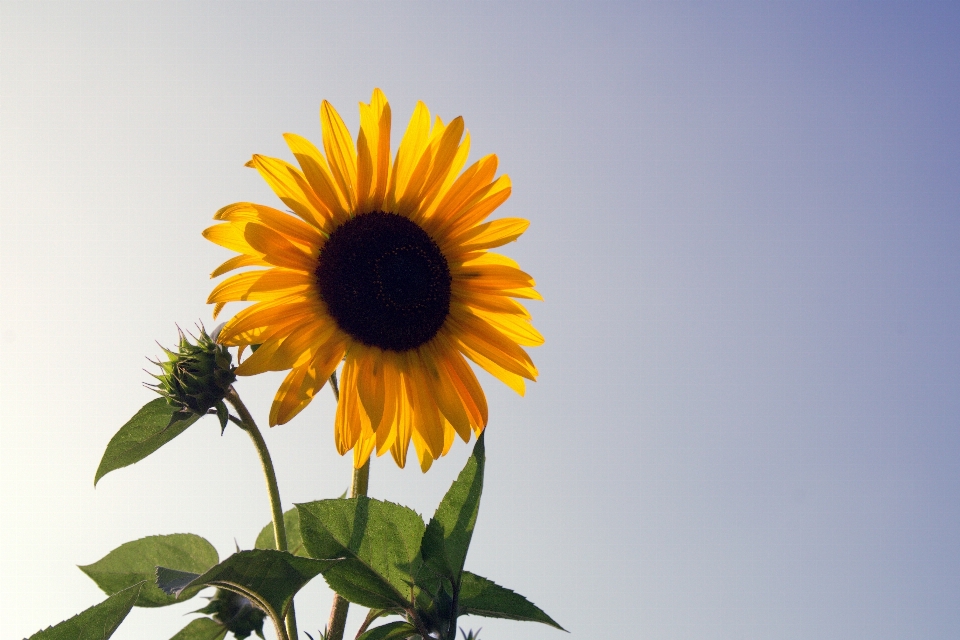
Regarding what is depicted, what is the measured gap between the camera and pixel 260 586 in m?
1.90

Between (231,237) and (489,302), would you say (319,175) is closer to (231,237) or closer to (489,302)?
(231,237)

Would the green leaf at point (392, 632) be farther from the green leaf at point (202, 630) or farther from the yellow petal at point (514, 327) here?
the yellow petal at point (514, 327)

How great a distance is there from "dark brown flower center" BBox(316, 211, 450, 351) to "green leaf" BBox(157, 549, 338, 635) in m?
0.98

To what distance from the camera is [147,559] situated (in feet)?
8.07

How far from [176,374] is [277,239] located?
48 centimetres

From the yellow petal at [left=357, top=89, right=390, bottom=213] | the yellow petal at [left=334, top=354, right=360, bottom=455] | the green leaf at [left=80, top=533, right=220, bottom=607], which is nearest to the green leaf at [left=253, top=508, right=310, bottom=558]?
the green leaf at [left=80, top=533, right=220, bottom=607]

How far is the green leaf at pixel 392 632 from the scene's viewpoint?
78.8 inches

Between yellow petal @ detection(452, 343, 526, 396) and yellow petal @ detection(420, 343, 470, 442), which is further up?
yellow petal @ detection(452, 343, 526, 396)

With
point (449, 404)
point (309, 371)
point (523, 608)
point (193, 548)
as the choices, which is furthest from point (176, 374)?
point (523, 608)

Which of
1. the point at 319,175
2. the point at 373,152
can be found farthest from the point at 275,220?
the point at 373,152

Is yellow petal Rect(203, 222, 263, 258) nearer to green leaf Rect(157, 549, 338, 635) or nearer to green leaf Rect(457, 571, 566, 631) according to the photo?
green leaf Rect(157, 549, 338, 635)

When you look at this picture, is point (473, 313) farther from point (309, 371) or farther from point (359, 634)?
point (359, 634)

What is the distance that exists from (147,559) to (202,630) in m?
0.28

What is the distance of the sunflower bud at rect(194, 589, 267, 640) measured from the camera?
236cm
